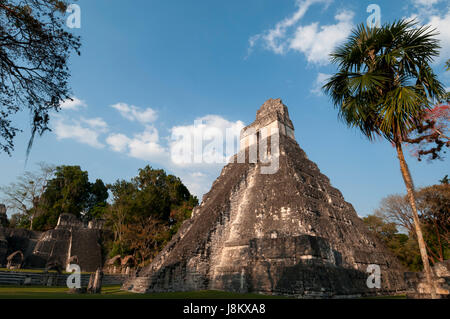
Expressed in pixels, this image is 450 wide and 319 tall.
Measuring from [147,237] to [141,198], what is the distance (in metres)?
4.57

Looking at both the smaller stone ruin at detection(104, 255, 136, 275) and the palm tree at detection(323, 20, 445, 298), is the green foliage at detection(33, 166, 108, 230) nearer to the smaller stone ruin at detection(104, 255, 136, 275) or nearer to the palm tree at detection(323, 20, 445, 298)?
the smaller stone ruin at detection(104, 255, 136, 275)

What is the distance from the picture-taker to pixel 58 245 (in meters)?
24.6

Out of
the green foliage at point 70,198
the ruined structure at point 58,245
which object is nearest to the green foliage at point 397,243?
the ruined structure at point 58,245

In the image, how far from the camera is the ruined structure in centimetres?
2289

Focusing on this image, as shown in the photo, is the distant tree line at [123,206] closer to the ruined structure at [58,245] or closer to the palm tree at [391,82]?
the ruined structure at [58,245]

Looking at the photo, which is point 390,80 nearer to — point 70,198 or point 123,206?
point 123,206

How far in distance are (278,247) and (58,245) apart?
2516 cm

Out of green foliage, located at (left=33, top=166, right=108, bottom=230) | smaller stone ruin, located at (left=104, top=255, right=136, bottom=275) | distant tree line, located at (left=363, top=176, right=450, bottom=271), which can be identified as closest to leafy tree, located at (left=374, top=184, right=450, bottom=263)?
distant tree line, located at (left=363, top=176, right=450, bottom=271)

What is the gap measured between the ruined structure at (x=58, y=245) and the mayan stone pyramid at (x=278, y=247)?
1634 centimetres

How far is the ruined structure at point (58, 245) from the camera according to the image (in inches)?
901

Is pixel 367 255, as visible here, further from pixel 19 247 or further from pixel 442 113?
pixel 19 247

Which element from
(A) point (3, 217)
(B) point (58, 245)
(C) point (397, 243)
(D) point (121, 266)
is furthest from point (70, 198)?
(C) point (397, 243)

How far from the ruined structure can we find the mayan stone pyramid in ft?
53.6
